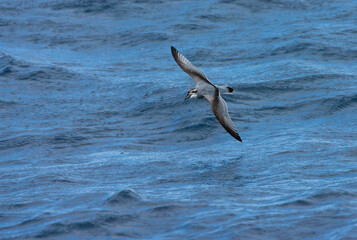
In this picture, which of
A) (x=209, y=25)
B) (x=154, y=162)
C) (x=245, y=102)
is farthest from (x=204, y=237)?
(x=209, y=25)

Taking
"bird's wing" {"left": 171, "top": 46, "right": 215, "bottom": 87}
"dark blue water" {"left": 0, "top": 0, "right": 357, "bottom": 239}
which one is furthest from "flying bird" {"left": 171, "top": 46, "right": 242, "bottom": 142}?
"dark blue water" {"left": 0, "top": 0, "right": 357, "bottom": 239}

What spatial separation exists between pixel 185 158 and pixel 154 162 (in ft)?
2.27

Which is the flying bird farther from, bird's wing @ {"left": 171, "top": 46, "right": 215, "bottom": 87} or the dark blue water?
the dark blue water

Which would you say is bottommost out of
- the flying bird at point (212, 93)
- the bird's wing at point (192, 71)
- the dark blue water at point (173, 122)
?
the dark blue water at point (173, 122)

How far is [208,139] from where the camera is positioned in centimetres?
1398

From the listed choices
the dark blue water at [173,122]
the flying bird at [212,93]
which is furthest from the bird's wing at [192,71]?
the dark blue water at [173,122]

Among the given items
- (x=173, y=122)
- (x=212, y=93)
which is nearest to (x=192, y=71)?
(x=212, y=93)

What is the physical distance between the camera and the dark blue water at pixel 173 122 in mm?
9320

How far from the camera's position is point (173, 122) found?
1527 cm

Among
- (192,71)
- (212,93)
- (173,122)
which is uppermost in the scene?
(192,71)

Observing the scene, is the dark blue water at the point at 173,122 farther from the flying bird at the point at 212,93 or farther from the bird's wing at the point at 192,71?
the bird's wing at the point at 192,71

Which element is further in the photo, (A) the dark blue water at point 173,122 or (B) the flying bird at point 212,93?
(B) the flying bird at point 212,93

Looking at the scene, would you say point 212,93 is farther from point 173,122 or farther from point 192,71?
point 173,122

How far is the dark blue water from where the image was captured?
9320mm
